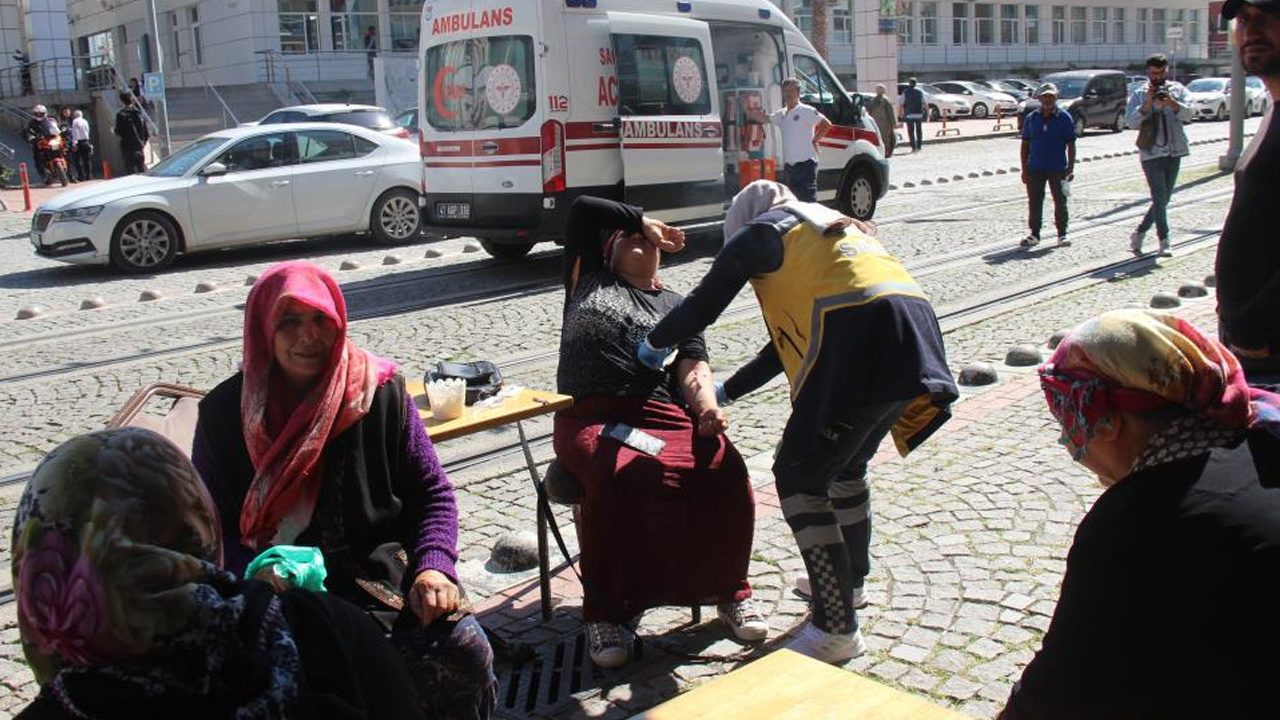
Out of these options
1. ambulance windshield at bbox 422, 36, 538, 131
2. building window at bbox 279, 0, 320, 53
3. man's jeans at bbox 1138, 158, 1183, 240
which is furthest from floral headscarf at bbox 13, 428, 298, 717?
building window at bbox 279, 0, 320, 53

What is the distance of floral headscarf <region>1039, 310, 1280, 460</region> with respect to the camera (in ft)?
7.22

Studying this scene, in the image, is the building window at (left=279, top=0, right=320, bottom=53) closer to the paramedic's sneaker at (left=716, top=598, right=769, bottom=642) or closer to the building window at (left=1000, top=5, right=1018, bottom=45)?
the building window at (left=1000, top=5, right=1018, bottom=45)

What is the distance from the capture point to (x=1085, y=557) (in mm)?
2137

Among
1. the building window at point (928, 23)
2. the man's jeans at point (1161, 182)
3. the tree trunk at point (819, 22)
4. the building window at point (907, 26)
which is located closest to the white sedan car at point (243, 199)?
the man's jeans at point (1161, 182)

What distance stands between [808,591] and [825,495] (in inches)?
25.2

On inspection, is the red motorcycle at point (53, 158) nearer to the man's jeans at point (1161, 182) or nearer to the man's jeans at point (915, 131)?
the man's jeans at point (915, 131)

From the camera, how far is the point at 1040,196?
12523 millimetres

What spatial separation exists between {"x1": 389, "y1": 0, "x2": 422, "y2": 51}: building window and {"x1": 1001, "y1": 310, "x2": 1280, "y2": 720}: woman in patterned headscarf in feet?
138

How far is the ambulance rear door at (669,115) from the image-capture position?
1248cm

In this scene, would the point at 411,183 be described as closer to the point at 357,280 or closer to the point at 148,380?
the point at 357,280

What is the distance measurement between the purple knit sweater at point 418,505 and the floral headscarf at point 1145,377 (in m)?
1.69

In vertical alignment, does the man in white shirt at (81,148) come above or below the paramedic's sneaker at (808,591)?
above

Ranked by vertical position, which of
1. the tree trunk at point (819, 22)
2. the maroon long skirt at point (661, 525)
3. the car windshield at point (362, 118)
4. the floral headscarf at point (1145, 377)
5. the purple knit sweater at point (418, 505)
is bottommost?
the maroon long skirt at point (661, 525)

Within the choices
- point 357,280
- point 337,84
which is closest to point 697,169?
point 357,280
